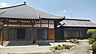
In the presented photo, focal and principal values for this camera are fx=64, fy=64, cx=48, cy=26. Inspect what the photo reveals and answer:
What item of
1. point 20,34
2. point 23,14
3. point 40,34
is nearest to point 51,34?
point 40,34

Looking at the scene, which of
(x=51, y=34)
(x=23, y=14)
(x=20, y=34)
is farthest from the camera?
(x=51, y=34)

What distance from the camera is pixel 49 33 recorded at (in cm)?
1071

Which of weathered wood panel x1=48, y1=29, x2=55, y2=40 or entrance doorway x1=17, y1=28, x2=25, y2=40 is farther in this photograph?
weathered wood panel x1=48, y1=29, x2=55, y2=40

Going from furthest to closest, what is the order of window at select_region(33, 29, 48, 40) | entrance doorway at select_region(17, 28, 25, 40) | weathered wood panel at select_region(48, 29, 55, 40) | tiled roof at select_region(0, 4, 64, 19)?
1. weathered wood panel at select_region(48, 29, 55, 40)
2. window at select_region(33, 29, 48, 40)
3. entrance doorway at select_region(17, 28, 25, 40)
4. tiled roof at select_region(0, 4, 64, 19)

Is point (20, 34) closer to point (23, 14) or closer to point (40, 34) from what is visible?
point (40, 34)

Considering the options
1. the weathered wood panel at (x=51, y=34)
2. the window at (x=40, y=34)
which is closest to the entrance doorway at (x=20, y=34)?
the window at (x=40, y=34)

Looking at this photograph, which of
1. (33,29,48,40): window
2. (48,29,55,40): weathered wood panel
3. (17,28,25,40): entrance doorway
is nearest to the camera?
(17,28,25,40): entrance doorway

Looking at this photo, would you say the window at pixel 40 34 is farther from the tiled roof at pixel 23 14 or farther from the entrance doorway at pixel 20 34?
the tiled roof at pixel 23 14

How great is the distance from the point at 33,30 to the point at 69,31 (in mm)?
7981

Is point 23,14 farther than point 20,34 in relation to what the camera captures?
Yes

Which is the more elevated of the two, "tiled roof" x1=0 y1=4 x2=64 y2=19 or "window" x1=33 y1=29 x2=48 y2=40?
"tiled roof" x1=0 y1=4 x2=64 y2=19

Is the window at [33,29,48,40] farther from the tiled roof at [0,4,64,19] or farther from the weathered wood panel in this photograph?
the tiled roof at [0,4,64,19]

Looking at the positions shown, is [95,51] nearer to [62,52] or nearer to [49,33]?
[62,52]

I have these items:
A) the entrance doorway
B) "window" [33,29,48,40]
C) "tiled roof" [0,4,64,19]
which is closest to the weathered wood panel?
"window" [33,29,48,40]
